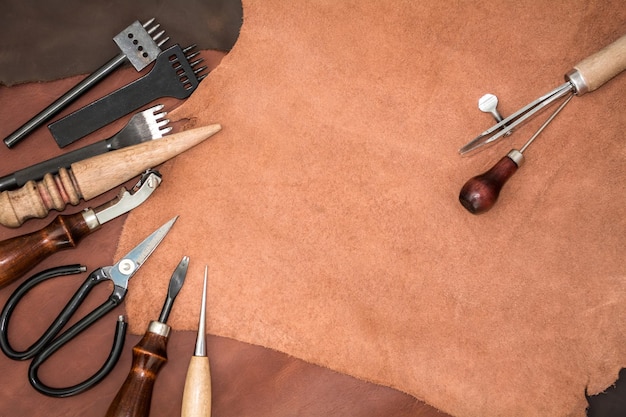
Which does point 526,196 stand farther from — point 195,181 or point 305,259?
point 195,181

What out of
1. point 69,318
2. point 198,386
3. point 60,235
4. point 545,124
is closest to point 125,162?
point 60,235

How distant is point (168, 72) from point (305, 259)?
42cm

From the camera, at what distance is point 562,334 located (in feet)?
3.32

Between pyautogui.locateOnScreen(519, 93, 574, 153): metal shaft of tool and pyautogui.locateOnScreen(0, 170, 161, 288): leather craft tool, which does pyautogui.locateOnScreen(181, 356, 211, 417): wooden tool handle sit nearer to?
pyautogui.locateOnScreen(0, 170, 161, 288): leather craft tool

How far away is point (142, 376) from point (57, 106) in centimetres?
50

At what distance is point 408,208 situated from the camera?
1032mm

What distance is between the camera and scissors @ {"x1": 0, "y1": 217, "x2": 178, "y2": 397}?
947mm

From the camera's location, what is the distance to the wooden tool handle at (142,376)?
0.92 metres

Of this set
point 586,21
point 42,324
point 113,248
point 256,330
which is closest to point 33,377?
point 42,324

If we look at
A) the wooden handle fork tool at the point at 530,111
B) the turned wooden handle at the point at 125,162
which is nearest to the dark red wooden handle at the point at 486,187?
the wooden handle fork tool at the point at 530,111

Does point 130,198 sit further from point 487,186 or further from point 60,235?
point 487,186

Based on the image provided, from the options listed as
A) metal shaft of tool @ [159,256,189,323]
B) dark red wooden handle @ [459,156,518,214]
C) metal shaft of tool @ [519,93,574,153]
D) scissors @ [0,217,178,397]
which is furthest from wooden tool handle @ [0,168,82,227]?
metal shaft of tool @ [519,93,574,153]

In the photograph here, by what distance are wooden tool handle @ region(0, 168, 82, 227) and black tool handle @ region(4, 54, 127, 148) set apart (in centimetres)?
12

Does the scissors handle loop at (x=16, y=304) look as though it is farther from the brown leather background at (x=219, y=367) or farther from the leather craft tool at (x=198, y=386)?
the leather craft tool at (x=198, y=386)
